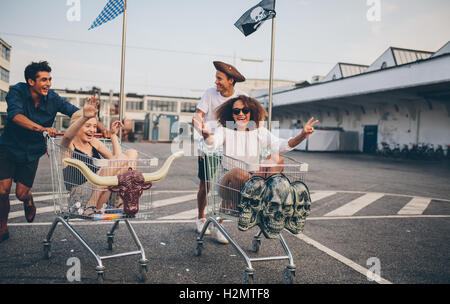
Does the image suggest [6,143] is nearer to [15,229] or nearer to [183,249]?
[15,229]

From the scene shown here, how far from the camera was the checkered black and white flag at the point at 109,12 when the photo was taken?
531 centimetres

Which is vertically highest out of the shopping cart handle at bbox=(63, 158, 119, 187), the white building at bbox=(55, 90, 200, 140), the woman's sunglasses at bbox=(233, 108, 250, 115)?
the white building at bbox=(55, 90, 200, 140)

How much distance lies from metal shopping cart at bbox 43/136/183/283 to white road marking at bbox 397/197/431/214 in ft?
17.5

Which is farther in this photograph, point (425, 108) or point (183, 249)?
point (425, 108)

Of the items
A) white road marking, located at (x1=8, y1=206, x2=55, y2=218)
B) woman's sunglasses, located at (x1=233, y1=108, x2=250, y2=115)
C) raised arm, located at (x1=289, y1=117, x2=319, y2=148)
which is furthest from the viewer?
white road marking, located at (x1=8, y1=206, x2=55, y2=218)

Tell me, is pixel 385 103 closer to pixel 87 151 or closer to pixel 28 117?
pixel 87 151

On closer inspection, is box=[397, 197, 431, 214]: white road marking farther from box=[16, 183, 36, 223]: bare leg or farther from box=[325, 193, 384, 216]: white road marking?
box=[16, 183, 36, 223]: bare leg

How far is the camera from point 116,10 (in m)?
5.32

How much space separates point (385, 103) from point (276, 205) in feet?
89.5

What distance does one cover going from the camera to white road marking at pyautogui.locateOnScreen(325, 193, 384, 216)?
6.32 meters

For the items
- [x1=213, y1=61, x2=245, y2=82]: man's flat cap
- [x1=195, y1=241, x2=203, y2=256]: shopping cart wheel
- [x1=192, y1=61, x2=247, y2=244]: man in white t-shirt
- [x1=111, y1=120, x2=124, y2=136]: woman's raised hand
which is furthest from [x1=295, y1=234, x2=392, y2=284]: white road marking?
[x1=111, y1=120, x2=124, y2=136]: woman's raised hand

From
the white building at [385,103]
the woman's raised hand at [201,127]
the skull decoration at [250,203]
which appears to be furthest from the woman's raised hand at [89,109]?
the white building at [385,103]
